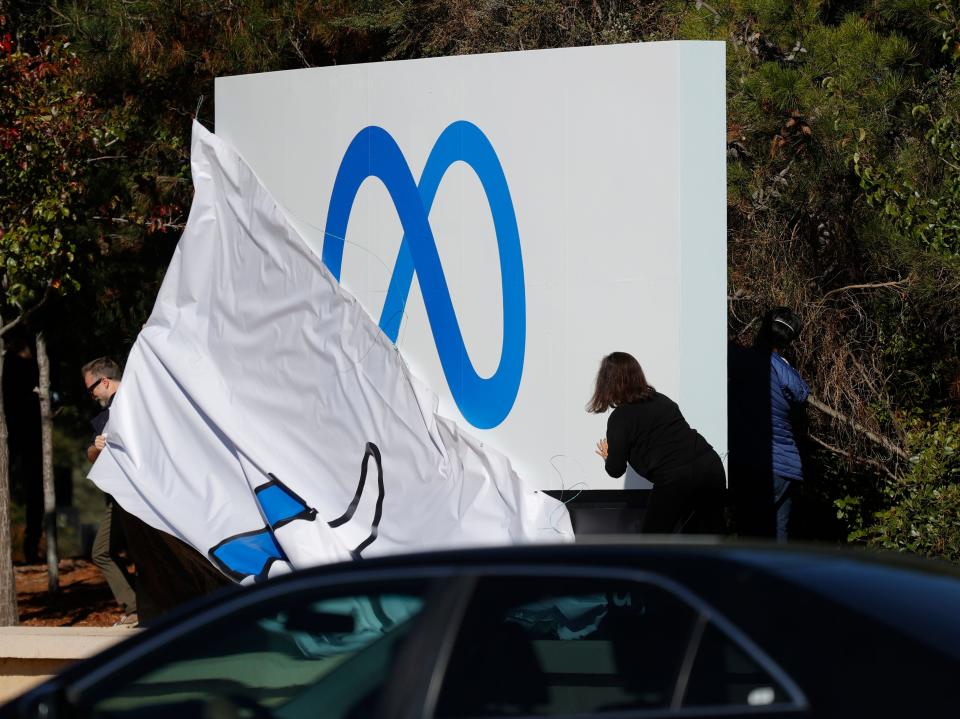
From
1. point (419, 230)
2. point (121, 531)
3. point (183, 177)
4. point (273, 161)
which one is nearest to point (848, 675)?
point (419, 230)

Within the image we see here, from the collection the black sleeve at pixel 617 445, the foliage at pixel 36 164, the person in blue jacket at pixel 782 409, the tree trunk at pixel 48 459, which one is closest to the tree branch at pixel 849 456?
the person in blue jacket at pixel 782 409

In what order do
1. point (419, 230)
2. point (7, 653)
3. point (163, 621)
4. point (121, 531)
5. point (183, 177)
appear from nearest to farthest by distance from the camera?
1. point (163, 621)
2. point (7, 653)
3. point (419, 230)
4. point (121, 531)
5. point (183, 177)

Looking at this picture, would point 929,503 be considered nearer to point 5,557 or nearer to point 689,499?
point 689,499

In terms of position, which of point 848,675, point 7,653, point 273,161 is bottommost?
point 7,653

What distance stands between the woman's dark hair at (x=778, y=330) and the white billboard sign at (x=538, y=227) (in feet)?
3.65

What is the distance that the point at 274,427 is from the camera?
771 cm

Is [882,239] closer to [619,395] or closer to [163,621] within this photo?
[619,395]

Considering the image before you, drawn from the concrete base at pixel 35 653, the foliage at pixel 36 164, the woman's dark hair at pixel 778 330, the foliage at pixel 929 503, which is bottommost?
the concrete base at pixel 35 653

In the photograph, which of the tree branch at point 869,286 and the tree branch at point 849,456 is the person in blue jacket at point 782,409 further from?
the tree branch at point 869,286

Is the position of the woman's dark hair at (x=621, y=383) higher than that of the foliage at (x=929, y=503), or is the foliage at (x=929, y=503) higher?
the woman's dark hair at (x=621, y=383)

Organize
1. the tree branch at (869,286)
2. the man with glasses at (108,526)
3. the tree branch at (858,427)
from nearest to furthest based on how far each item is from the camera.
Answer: the man with glasses at (108,526), the tree branch at (858,427), the tree branch at (869,286)

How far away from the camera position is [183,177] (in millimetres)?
11664

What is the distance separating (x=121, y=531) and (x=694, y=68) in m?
5.05

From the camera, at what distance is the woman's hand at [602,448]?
24.5 ft
